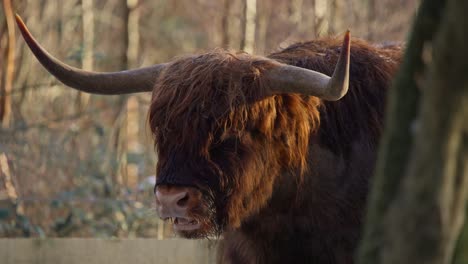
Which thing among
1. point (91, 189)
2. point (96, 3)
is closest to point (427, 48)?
point (91, 189)

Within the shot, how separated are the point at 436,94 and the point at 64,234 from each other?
362 inches

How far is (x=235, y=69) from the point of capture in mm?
6789

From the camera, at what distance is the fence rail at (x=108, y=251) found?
9039mm

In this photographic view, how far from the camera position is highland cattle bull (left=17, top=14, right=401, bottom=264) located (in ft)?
21.4

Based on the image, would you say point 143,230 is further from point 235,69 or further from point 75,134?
point 235,69

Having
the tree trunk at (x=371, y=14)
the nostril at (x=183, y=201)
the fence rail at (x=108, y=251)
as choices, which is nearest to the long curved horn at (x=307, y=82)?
the nostril at (x=183, y=201)

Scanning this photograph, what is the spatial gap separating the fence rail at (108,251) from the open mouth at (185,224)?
2635 millimetres

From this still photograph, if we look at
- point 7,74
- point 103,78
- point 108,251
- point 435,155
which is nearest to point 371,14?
point 7,74

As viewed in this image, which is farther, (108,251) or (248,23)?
(248,23)

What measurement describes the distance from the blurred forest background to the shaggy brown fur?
0.73 m

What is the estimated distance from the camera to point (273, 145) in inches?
266

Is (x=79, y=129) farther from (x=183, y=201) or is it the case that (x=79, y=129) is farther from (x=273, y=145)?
(x=183, y=201)

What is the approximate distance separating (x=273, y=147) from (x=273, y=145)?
12mm

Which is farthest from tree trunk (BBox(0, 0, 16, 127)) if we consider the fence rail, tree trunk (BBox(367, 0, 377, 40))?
tree trunk (BBox(367, 0, 377, 40))
